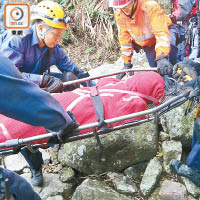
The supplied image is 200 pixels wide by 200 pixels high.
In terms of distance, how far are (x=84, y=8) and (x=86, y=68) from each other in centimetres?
162

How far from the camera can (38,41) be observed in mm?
3270

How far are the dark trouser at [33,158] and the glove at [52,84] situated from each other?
733mm

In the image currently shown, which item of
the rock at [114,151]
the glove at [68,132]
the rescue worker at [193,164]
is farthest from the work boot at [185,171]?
the glove at [68,132]

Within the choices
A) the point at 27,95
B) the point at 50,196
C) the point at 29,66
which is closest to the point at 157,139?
the point at 50,196

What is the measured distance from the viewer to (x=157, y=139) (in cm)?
352

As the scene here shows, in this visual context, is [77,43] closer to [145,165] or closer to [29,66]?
[29,66]

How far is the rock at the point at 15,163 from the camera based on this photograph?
361cm

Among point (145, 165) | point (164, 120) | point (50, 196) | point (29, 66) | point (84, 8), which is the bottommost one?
point (50, 196)

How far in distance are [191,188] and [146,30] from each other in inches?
83.9

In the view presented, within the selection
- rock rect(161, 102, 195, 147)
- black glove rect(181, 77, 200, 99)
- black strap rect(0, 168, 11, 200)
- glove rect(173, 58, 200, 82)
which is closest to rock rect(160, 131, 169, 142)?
rock rect(161, 102, 195, 147)

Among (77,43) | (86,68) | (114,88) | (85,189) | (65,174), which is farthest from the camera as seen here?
(77,43)

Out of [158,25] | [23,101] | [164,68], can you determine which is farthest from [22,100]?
[158,25]

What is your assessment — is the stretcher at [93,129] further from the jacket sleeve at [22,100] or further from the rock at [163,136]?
the rock at [163,136]

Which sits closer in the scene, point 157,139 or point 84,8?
point 157,139
